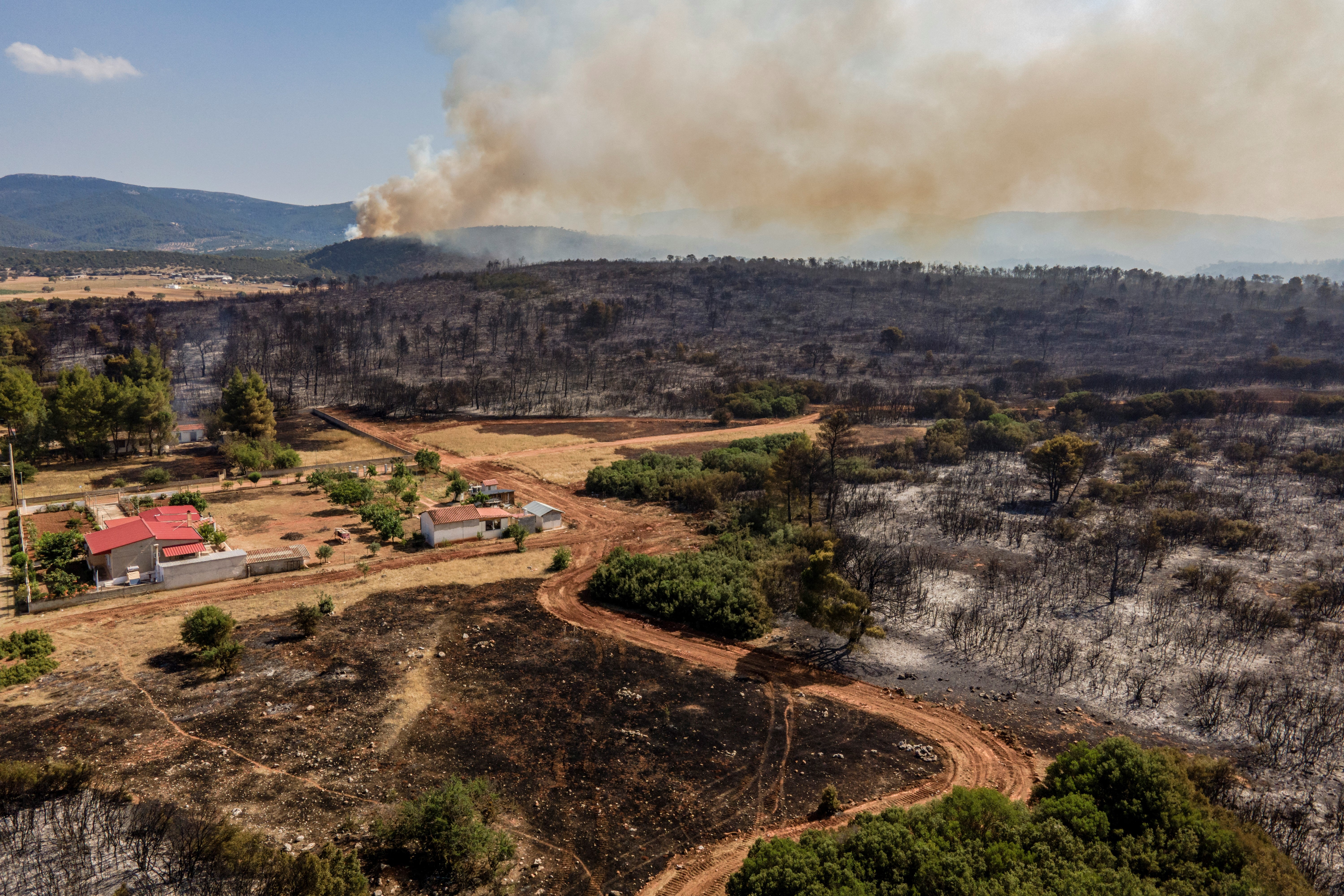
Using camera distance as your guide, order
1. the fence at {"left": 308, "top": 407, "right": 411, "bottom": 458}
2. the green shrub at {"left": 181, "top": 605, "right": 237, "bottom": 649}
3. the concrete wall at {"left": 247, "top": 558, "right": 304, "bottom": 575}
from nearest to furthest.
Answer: the green shrub at {"left": 181, "top": 605, "right": 237, "bottom": 649} → the concrete wall at {"left": 247, "top": 558, "right": 304, "bottom": 575} → the fence at {"left": 308, "top": 407, "right": 411, "bottom": 458}

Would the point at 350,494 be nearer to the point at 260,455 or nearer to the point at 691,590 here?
the point at 260,455

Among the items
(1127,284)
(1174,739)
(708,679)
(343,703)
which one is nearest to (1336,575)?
(1174,739)

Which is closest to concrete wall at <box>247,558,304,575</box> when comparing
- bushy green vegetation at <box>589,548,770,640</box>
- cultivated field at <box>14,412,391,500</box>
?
bushy green vegetation at <box>589,548,770,640</box>

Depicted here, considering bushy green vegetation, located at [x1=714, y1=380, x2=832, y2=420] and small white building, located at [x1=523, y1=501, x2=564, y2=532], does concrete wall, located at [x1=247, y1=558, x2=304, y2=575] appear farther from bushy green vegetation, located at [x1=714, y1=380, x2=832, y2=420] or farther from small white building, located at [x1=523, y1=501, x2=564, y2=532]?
bushy green vegetation, located at [x1=714, y1=380, x2=832, y2=420]

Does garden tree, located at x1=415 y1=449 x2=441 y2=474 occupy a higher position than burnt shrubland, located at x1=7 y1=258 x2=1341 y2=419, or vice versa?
burnt shrubland, located at x1=7 y1=258 x2=1341 y2=419

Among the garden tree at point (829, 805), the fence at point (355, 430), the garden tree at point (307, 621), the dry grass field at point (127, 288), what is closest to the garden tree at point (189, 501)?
the fence at point (355, 430)

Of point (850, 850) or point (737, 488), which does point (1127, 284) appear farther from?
point (850, 850)

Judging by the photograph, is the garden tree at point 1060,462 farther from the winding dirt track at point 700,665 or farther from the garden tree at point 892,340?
the garden tree at point 892,340

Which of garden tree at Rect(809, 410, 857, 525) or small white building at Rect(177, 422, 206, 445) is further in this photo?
small white building at Rect(177, 422, 206, 445)
